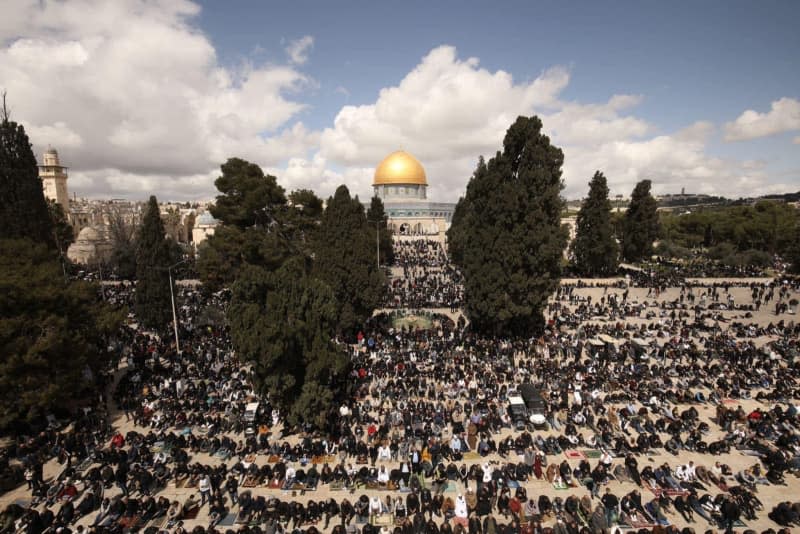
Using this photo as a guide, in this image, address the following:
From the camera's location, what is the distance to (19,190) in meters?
21.0

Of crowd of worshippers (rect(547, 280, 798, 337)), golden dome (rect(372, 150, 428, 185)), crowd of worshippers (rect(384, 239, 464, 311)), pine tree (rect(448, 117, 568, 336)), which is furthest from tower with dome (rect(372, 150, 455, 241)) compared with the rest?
pine tree (rect(448, 117, 568, 336))

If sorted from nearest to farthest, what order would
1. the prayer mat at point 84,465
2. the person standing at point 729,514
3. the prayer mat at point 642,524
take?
the person standing at point 729,514 < the prayer mat at point 642,524 < the prayer mat at point 84,465

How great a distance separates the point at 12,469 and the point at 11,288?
563 centimetres

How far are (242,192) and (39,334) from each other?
13.9 metres

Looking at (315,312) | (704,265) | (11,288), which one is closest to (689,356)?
(315,312)

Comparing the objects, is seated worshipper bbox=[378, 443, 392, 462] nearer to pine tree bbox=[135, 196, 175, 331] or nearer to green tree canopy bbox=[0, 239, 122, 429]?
green tree canopy bbox=[0, 239, 122, 429]

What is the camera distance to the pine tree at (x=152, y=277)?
22938mm

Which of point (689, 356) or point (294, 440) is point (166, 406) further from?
point (689, 356)

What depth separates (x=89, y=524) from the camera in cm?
997

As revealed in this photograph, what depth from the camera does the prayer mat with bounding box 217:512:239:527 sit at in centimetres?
995

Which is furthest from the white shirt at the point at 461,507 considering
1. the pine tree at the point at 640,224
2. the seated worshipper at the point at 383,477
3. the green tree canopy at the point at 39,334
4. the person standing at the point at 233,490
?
the pine tree at the point at 640,224

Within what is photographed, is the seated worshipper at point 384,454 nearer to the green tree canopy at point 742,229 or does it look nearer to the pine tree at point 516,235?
the pine tree at point 516,235

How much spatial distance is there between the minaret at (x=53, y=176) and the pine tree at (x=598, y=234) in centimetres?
8395

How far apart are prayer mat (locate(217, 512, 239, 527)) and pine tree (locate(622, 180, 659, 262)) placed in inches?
1780
